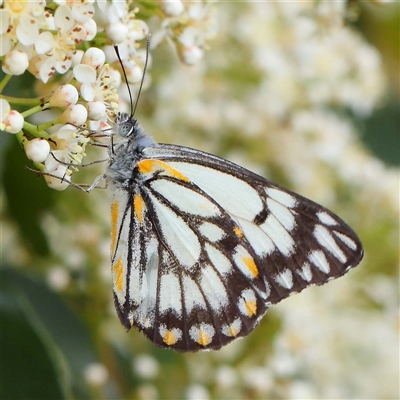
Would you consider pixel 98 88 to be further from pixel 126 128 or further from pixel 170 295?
pixel 170 295

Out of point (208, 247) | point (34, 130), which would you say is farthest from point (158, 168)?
point (34, 130)

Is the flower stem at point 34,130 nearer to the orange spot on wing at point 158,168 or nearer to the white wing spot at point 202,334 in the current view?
the orange spot on wing at point 158,168

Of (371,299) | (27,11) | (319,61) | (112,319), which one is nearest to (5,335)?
(112,319)

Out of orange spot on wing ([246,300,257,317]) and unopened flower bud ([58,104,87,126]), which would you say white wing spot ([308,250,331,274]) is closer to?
orange spot on wing ([246,300,257,317])

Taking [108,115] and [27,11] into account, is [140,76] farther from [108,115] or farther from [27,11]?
[27,11]

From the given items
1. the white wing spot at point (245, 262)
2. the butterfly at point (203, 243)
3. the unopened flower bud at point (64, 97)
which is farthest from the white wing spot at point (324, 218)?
the unopened flower bud at point (64, 97)
